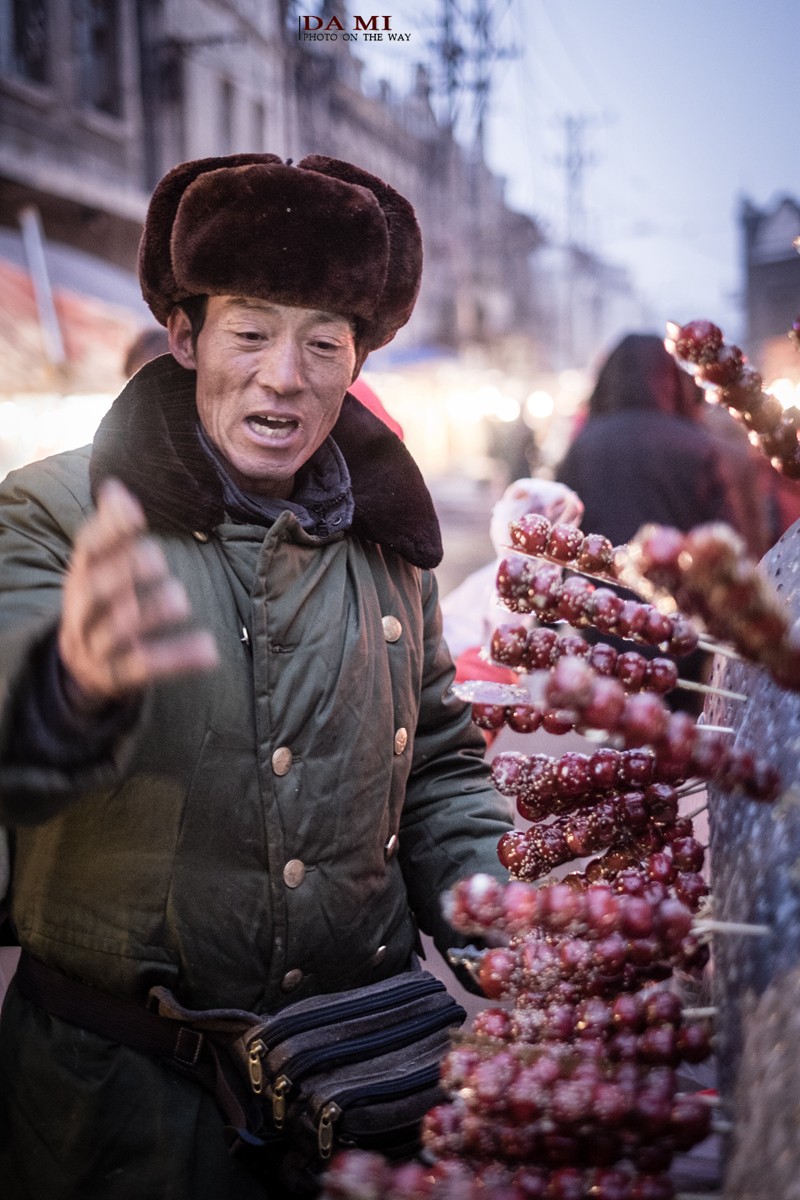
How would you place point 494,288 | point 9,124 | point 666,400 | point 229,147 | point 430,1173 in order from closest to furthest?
1. point 430,1173
2. point 666,400
3. point 9,124
4. point 229,147
5. point 494,288

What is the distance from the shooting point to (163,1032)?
1.54m

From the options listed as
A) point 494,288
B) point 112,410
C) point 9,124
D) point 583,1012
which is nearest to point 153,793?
point 112,410

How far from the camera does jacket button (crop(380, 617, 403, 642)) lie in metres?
1.79

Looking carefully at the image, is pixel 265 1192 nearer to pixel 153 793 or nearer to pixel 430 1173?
pixel 153 793

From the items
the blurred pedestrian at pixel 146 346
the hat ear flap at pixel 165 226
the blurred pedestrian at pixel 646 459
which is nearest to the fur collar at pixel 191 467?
the hat ear flap at pixel 165 226

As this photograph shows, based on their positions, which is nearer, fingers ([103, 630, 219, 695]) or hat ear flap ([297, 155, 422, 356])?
fingers ([103, 630, 219, 695])

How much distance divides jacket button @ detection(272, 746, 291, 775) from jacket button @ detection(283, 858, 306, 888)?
0.14m

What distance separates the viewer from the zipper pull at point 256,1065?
57.6 inches

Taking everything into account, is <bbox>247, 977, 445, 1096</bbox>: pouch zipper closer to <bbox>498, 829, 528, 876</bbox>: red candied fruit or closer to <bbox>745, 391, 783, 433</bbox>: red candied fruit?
<bbox>498, 829, 528, 876</bbox>: red candied fruit

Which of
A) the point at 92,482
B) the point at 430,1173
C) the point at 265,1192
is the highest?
the point at 92,482

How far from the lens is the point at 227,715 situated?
1562 mm

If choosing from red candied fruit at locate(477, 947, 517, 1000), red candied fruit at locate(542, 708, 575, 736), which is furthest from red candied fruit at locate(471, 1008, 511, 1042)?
red candied fruit at locate(542, 708, 575, 736)

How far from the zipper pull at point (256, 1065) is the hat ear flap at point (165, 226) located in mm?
1188

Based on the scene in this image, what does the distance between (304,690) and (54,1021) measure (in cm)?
61
